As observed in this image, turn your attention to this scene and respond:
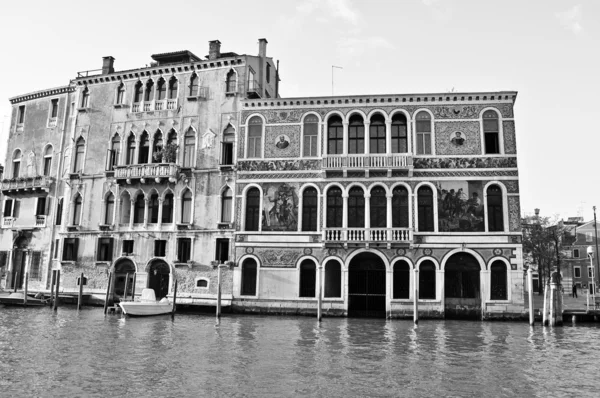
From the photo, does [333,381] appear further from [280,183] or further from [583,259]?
[583,259]

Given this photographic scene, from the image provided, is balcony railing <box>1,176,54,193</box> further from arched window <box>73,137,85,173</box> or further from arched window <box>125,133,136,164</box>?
arched window <box>125,133,136,164</box>

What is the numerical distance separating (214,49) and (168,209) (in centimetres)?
935

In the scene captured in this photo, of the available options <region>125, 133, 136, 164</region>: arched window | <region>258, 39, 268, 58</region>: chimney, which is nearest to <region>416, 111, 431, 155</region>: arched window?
<region>258, 39, 268, 58</region>: chimney

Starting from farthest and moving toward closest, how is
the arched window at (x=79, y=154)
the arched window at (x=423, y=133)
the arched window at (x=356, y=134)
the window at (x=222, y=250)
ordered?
the arched window at (x=79, y=154) < the window at (x=222, y=250) < the arched window at (x=356, y=134) < the arched window at (x=423, y=133)

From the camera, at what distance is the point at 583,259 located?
221 ft

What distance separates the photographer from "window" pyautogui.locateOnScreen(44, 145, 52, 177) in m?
32.3

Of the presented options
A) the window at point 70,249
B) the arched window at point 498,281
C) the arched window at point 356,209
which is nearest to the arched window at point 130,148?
the window at point 70,249

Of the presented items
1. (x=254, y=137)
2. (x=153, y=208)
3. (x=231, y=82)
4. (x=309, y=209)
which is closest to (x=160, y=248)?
(x=153, y=208)

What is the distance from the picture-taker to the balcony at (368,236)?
24297 mm

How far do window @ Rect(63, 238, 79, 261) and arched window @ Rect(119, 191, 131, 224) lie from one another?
3154 millimetres

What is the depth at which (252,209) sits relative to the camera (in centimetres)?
2642

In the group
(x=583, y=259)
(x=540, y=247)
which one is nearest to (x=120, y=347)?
(x=540, y=247)

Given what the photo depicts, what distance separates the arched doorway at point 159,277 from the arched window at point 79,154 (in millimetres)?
7847

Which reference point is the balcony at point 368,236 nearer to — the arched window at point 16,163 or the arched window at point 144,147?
the arched window at point 144,147
